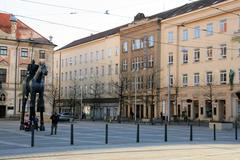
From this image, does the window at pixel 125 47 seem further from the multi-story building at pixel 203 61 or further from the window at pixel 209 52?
the window at pixel 209 52

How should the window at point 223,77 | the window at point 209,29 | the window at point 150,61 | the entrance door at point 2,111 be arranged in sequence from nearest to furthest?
the window at point 223,77 → the window at point 209,29 → the entrance door at point 2,111 → the window at point 150,61

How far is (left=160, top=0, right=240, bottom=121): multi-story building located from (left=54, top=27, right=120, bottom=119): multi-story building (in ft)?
45.4

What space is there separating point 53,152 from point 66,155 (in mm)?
1198

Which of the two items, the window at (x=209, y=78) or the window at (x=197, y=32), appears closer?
the window at (x=209, y=78)

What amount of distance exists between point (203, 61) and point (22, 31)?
33364 mm

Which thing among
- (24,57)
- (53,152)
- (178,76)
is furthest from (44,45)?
(53,152)

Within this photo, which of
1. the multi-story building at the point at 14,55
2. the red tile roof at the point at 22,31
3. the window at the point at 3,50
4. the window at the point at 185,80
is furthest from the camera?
the red tile roof at the point at 22,31

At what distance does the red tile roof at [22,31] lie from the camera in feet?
272

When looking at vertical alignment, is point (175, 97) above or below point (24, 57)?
below

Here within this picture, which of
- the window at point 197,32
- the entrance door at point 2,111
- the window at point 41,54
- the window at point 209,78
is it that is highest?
the window at point 197,32

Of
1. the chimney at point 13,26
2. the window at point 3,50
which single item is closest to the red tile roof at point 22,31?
the chimney at point 13,26

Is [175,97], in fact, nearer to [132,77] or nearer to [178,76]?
[178,76]

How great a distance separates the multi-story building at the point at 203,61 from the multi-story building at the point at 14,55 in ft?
75.8

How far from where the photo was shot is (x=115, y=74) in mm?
94938
